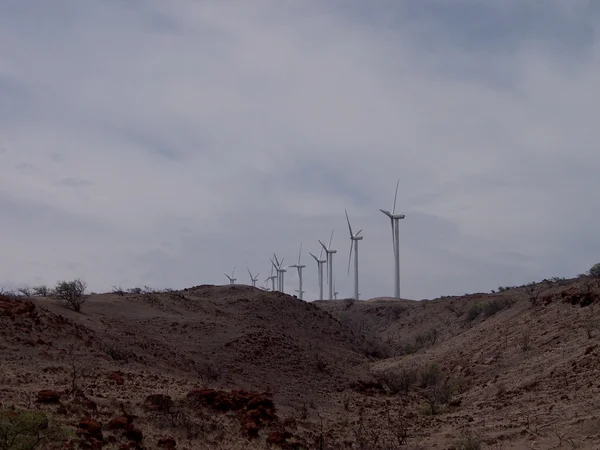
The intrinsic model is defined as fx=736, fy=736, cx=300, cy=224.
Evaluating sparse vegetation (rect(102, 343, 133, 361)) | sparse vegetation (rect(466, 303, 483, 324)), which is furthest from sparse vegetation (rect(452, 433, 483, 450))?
sparse vegetation (rect(466, 303, 483, 324))

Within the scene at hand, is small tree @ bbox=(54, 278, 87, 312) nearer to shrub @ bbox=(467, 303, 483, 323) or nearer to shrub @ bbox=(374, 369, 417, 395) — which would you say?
shrub @ bbox=(374, 369, 417, 395)

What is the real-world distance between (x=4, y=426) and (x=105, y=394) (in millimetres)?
7384

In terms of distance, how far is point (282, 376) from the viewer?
35.3 meters

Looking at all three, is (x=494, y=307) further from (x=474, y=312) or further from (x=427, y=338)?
(x=427, y=338)

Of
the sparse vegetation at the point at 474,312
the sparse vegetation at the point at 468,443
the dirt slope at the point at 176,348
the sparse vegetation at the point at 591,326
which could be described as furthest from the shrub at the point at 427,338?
the sparse vegetation at the point at 468,443

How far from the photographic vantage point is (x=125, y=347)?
33.3m

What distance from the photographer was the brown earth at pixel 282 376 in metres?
20.3

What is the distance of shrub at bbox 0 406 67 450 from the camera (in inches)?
609

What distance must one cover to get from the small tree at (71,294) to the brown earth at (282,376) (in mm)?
773

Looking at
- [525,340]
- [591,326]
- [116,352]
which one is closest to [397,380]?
[525,340]

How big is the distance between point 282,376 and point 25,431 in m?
20.3

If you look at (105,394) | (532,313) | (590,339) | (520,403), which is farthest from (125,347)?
(532,313)

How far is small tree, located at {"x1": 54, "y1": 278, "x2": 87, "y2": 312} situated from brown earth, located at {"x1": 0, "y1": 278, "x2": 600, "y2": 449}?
77cm

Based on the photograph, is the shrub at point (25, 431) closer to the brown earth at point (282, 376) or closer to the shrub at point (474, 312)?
the brown earth at point (282, 376)
